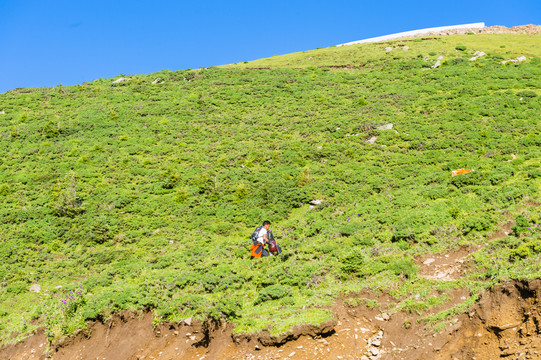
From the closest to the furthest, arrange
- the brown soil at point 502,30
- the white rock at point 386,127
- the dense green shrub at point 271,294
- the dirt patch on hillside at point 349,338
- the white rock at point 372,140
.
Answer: the dirt patch on hillside at point 349,338, the dense green shrub at point 271,294, the white rock at point 372,140, the white rock at point 386,127, the brown soil at point 502,30

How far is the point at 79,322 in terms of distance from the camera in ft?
41.8

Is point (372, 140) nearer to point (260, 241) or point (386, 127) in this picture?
point (386, 127)

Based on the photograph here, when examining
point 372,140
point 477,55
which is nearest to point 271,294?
point 372,140

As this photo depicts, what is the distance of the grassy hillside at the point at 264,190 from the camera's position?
43.6 feet

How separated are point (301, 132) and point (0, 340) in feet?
78.5

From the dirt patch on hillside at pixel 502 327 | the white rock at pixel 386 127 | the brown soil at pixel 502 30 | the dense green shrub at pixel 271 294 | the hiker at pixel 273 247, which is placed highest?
the brown soil at pixel 502 30

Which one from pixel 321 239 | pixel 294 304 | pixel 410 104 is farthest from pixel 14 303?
pixel 410 104

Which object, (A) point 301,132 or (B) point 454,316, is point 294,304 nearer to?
(B) point 454,316

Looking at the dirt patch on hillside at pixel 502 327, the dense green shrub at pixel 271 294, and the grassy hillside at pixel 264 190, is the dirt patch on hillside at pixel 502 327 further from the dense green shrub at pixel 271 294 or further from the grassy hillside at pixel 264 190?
the dense green shrub at pixel 271 294

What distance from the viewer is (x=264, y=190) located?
23.2 meters

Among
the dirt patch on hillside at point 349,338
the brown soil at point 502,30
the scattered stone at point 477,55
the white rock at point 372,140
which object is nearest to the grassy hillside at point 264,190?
the dirt patch on hillside at point 349,338

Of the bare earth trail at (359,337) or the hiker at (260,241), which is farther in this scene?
the hiker at (260,241)

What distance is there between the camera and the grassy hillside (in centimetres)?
1328

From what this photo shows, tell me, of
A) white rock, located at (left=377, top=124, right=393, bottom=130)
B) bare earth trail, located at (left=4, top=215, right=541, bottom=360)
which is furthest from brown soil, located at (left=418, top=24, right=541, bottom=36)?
bare earth trail, located at (left=4, top=215, right=541, bottom=360)
